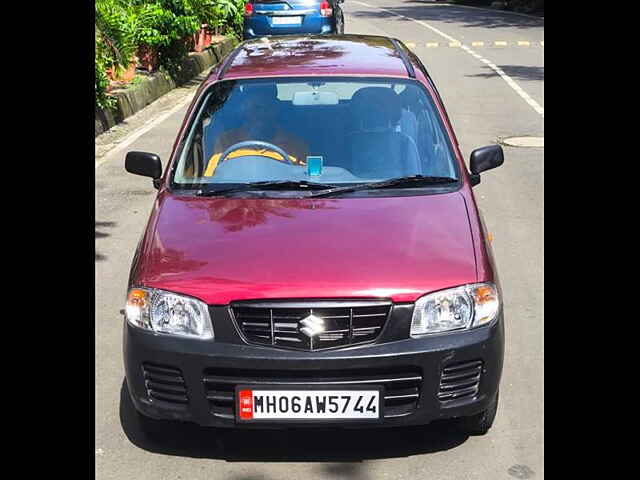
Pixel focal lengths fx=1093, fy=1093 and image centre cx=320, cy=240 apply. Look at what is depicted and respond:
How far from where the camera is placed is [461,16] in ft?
123

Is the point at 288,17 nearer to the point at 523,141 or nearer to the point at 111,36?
the point at 111,36

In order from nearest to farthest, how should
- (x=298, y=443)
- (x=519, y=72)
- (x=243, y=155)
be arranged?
1. (x=298, y=443)
2. (x=243, y=155)
3. (x=519, y=72)

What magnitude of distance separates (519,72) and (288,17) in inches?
182

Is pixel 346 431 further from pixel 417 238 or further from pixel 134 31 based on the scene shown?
pixel 134 31

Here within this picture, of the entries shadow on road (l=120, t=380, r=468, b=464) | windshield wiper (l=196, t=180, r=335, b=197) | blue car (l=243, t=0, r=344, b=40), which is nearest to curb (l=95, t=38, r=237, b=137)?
blue car (l=243, t=0, r=344, b=40)

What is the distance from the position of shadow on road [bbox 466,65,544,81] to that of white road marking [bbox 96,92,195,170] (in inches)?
236

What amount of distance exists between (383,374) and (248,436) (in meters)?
0.88

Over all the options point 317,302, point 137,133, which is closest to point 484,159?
point 317,302

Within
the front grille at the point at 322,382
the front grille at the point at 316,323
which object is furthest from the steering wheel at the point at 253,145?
the front grille at the point at 322,382

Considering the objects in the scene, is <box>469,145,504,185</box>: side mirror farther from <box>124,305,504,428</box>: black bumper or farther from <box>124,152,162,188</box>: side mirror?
<box>124,152,162,188</box>: side mirror

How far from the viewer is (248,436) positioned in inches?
192

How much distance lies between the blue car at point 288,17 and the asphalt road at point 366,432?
732cm

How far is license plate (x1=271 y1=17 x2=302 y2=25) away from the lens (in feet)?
69.3
